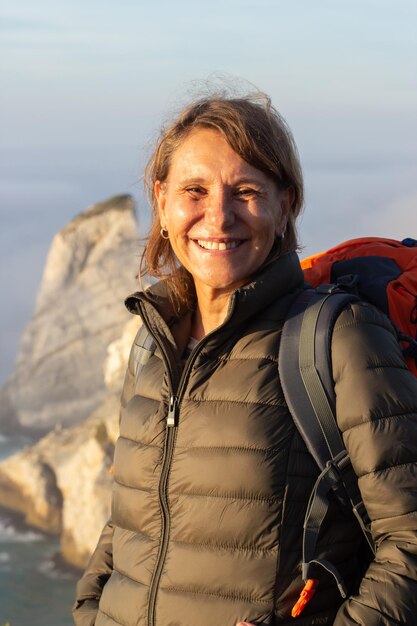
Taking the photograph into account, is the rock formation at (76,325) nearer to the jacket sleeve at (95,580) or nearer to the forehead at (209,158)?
the jacket sleeve at (95,580)

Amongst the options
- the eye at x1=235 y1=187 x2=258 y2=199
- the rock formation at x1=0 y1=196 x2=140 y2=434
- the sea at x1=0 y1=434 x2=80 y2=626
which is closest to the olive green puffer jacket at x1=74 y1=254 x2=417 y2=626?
the eye at x1=235 y1=187 x2=258 y2=199

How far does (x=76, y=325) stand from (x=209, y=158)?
248 ft

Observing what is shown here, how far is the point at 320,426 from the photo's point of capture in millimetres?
2988

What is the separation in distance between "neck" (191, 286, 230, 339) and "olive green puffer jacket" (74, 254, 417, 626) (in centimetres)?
16

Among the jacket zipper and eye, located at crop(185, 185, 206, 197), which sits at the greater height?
eye, located at crop(185, 185, 206, 197)

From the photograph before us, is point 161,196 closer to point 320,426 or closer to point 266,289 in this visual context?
point 266,289

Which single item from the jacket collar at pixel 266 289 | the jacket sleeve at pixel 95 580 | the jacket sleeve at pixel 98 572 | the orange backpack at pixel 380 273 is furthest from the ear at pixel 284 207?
the jacket sleeve at pixel 95 580

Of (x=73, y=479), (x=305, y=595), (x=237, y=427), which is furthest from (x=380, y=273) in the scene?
(x=73, y=479)

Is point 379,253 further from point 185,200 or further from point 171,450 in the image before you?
point 171,450

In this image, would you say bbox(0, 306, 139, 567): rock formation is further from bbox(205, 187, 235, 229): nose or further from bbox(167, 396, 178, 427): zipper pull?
bbox(205, 187, 235, 229): nose

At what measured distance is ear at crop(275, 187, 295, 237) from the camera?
3441 mm

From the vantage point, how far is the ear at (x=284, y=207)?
3.44 meters

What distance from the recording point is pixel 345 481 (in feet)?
9.76

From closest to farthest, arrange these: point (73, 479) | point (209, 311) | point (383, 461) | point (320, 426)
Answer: point (383, 461)
point (320, 426)
point (209, 311)
point (73, 479)
